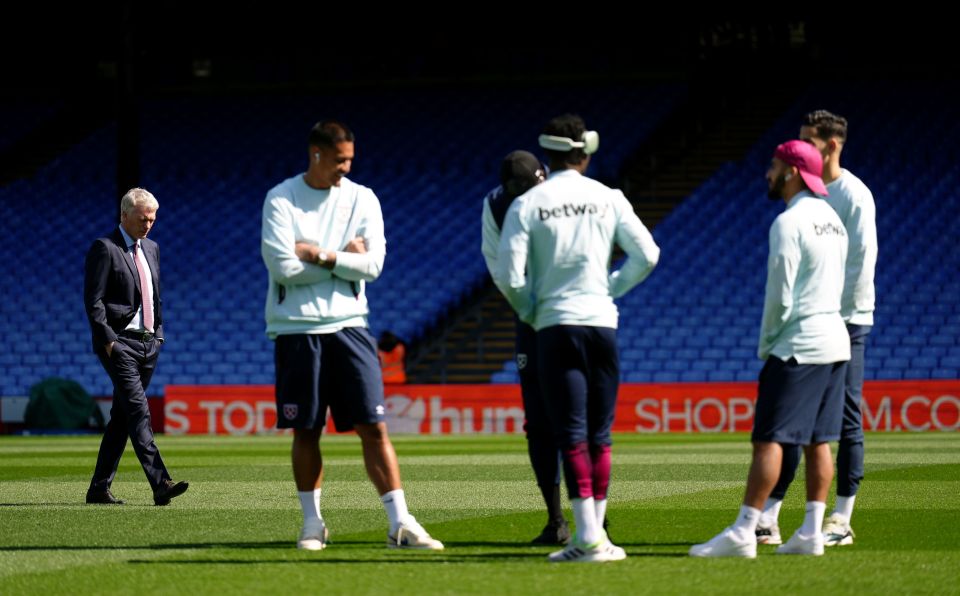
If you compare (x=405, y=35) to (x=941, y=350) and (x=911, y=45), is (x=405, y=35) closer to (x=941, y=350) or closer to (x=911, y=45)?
(x=911, y=45)

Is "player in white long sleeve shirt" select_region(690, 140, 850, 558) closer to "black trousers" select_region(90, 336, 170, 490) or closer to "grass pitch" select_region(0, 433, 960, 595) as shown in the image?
"grass pitch" select_region(0, 433, 960, 595)

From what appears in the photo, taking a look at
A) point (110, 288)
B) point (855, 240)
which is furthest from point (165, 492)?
point (855, 240)

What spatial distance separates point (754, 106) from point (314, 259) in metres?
26.6

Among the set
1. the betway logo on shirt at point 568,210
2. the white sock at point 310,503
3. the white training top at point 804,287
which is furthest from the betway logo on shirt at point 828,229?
the white sock at point 310,503

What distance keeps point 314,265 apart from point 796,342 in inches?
89.5

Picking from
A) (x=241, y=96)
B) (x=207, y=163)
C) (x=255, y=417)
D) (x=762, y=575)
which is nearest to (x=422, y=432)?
(x=255, y=417)

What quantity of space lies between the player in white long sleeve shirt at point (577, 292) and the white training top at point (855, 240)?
1436mm

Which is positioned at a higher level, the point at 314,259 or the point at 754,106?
the point at 754,106

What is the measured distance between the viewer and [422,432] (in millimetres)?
25516

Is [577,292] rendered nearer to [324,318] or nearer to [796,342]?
[796,342]

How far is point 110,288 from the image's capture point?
1098 centimetres

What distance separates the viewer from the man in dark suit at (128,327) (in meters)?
10.8

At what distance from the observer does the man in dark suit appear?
10828 millimetres

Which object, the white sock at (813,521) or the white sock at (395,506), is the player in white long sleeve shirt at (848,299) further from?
the white sock at (395,506)
